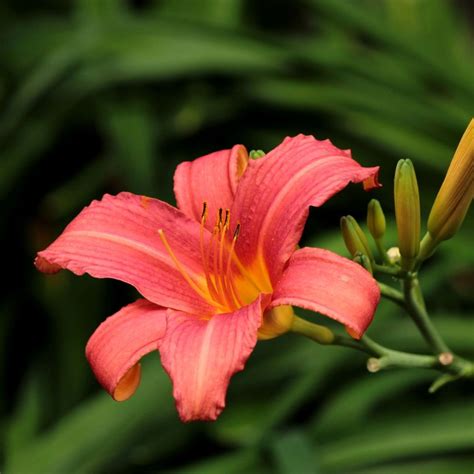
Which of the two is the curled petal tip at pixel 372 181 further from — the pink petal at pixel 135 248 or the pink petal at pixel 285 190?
the pink petal at pixel 135 248

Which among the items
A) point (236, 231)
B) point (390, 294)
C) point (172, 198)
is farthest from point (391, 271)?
point (172, 198)

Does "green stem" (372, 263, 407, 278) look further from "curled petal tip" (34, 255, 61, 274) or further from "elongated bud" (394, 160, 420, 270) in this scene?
"curled petal tip" (34, 255, 61, 274)

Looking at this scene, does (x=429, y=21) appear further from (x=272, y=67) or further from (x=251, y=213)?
(x=251, y=213)

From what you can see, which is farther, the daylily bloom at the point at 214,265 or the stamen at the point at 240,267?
the stamen at the point at 240,267

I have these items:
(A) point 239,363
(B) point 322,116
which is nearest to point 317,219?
(B) point 322,116

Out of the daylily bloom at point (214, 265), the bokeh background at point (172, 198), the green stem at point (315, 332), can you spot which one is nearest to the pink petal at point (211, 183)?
the daylily bloom at point (214, 265)

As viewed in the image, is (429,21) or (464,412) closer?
(464,412)

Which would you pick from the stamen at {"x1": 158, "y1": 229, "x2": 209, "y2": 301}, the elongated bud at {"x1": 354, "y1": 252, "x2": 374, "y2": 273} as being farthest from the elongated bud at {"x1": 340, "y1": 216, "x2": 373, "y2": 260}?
the stamen at {"x1": 158, "y1": 229, "x2": 209, "y2": 301}
